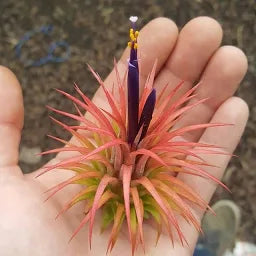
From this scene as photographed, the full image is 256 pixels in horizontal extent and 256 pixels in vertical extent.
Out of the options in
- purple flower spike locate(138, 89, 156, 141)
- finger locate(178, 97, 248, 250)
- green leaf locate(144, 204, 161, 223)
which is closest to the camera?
purple flower spike locate(138, 89, 156, 141)

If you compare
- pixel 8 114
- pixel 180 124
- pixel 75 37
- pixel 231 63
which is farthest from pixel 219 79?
pixel 75 37

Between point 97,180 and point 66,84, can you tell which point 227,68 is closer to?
point 97,180

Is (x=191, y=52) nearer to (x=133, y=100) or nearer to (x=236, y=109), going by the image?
(x=236, y=109)

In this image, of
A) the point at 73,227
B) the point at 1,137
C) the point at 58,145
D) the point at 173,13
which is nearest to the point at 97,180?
the point at 73,227

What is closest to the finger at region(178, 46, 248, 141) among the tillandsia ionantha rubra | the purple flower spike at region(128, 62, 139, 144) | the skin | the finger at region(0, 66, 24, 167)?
the skin

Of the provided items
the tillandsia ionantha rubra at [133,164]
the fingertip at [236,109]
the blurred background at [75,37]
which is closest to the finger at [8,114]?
the tillandsia ionantha rubra at [133,164]

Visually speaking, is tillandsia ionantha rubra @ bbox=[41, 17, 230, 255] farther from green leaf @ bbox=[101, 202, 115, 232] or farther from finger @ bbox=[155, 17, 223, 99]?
finger @ bbox=[155, 17, 223, 99]

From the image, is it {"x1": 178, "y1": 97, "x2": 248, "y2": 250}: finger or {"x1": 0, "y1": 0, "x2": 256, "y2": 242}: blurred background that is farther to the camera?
{"x1": 0, "y1": 0, "x2": 256, "y2": 242}: blurred background
